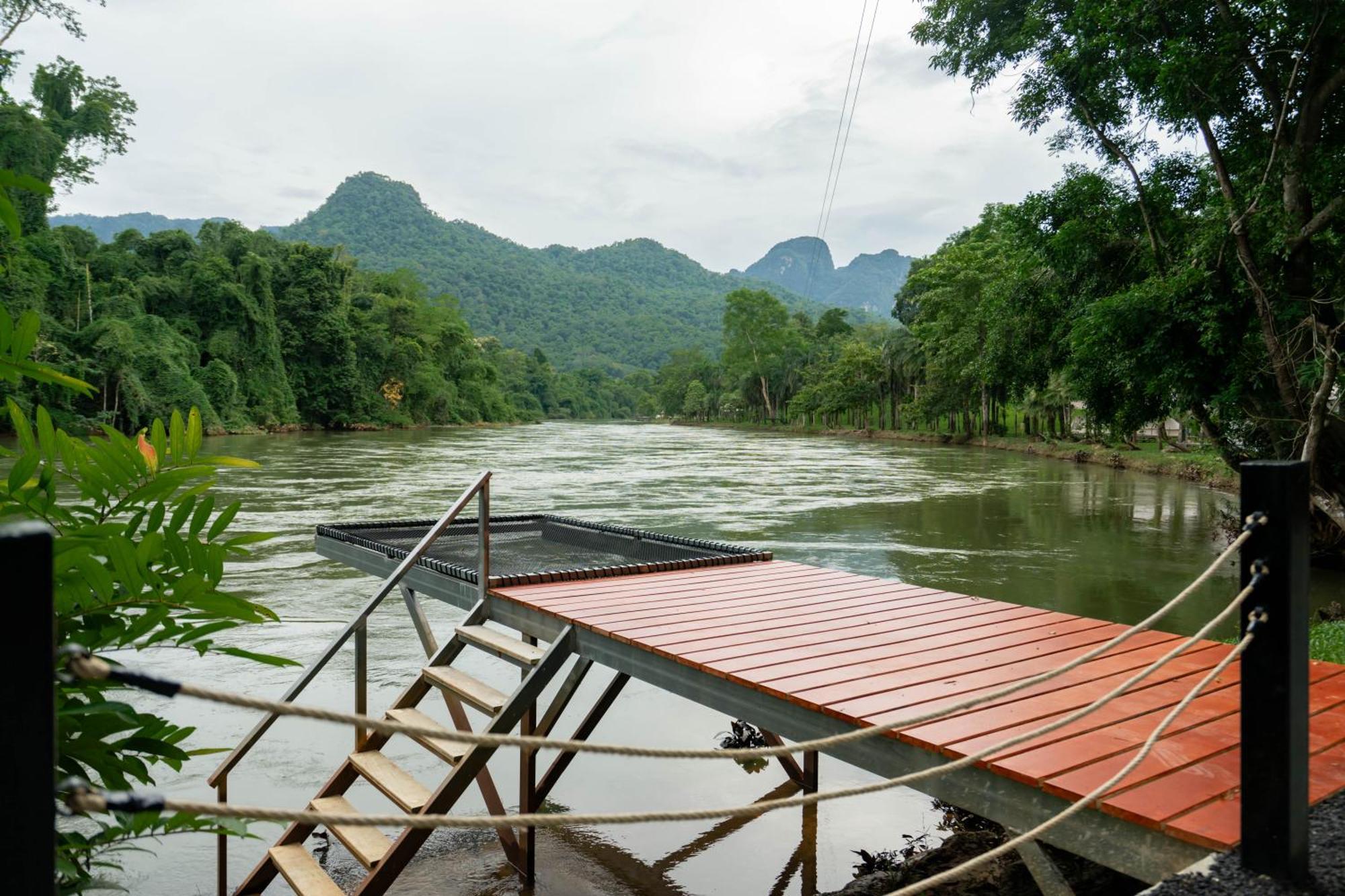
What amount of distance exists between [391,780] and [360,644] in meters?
1.22

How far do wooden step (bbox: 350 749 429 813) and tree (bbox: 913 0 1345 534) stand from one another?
9.15 metres

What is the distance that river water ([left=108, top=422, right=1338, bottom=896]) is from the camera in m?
4.73

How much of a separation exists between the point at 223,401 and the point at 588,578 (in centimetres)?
4936

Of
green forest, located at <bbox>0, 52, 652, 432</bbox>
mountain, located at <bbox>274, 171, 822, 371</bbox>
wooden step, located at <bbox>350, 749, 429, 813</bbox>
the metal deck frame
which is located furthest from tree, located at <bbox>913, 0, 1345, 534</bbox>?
mountain, located at <bbox>274, 171, 822, 371</bbox>

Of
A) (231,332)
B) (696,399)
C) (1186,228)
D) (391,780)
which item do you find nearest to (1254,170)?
(1186,228)

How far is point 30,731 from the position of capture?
1060 mm

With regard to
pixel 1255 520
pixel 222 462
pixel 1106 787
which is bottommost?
pixel 1106 787

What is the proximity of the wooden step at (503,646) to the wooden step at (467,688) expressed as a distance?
17 centimetres

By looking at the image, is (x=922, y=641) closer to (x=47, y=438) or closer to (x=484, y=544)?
(x=484, y=544)

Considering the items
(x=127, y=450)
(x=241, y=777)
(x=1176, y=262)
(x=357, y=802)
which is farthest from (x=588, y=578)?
(x=1176, y=262)

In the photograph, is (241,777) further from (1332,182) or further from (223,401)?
(223,401)

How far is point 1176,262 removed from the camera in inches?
470

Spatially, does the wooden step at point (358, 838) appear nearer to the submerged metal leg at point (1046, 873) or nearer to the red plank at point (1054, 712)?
the red plank at point (1054, 712)

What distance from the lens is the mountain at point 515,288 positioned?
490 feet
